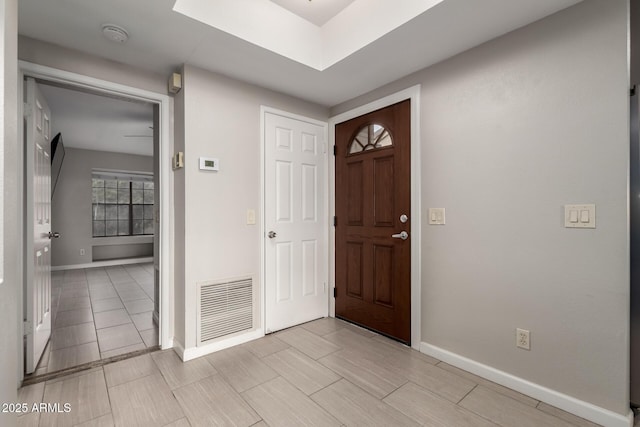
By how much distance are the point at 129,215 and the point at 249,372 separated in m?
6.55

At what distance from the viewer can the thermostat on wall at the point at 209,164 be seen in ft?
7.82

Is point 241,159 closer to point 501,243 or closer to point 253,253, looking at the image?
point 253,253

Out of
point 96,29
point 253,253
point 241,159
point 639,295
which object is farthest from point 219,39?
point 639,295

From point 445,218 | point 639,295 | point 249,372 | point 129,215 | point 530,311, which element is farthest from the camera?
point 129,215

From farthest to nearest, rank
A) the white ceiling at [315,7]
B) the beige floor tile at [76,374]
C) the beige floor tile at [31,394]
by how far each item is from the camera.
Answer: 1. the white ceiling at [315,7]
2. the beige floor tile at [76,374]
3. the beige floor tile at [31,394]

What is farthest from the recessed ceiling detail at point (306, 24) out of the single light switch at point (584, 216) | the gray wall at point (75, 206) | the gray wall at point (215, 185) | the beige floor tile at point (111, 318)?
the gray wall at point (75, 206)

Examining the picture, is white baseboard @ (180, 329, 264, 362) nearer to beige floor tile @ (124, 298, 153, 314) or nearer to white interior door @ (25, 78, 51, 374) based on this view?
white interior door @ (25, 78, 51, 374)

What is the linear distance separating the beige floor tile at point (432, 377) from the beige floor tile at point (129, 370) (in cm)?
174

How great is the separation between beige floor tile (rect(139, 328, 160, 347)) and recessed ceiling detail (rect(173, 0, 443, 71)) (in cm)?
255

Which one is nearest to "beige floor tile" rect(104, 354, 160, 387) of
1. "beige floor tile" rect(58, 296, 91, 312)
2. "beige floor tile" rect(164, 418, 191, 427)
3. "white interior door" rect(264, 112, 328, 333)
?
"beige floor tile" rect(164, 418, 191, 427)

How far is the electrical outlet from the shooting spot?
6.07 ft

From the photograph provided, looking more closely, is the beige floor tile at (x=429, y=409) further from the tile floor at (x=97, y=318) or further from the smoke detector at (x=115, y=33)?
the smoke detector at (x=115, y=33)

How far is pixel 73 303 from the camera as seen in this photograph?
3.76 m

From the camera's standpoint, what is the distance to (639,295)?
5.23ft
